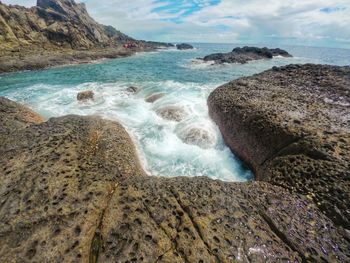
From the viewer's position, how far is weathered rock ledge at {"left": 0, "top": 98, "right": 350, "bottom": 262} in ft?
13.1

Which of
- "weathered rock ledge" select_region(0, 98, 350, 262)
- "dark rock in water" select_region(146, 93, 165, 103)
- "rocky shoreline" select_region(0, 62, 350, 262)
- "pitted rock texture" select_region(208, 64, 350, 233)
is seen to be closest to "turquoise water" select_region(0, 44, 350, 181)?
"dark rock in water" select_region(146, 93, 165, 103)

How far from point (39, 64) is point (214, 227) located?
1766 inches

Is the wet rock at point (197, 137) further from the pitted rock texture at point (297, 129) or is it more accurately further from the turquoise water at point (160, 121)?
the pitted rock texture at point (297, 129)

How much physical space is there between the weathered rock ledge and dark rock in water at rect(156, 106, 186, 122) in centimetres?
826

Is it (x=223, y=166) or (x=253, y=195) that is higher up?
(x=253, y=195)

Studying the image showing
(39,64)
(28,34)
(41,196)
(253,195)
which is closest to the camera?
(41,196)

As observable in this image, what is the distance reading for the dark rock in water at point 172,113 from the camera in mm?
14391

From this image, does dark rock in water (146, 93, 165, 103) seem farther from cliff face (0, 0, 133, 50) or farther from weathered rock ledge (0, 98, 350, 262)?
cliff face (0, 0, 133, 50)

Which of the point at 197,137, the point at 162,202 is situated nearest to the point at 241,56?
the point at 197,137

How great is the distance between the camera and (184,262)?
3.87 meters

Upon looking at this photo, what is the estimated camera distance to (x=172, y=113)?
1473cm

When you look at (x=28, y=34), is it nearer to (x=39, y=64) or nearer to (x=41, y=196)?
(x=39, y=64)

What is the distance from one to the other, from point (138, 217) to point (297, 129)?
590 centimetres

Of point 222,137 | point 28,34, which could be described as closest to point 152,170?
point 222,137
